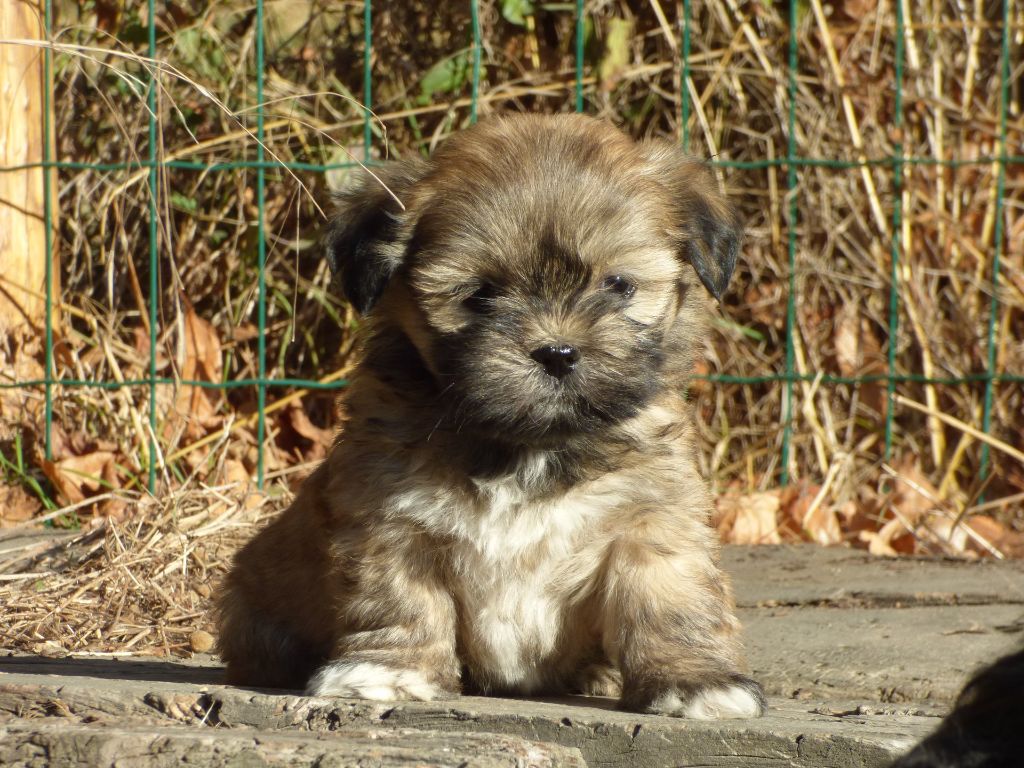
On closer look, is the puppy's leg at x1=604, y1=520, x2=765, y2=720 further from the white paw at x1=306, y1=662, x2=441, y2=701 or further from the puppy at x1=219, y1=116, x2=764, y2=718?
the white paw at x1=306, y1=662, x2=441, y2=701

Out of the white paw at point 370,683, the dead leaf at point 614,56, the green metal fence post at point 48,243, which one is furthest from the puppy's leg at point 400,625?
the dead leaf at point 614,56

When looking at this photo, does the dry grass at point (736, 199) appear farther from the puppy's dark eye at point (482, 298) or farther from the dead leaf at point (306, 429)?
the puppy's dark eye at point (482, 298)

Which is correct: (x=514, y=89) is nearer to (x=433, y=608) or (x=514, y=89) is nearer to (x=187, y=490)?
(x=187, y=490)

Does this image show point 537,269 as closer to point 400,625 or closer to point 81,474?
point 400,625

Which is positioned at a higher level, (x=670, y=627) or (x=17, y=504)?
(x=670, y=627)

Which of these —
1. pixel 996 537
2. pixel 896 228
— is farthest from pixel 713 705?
pixel 896 228

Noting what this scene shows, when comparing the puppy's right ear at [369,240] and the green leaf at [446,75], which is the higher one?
the green leaf at [446,75]
